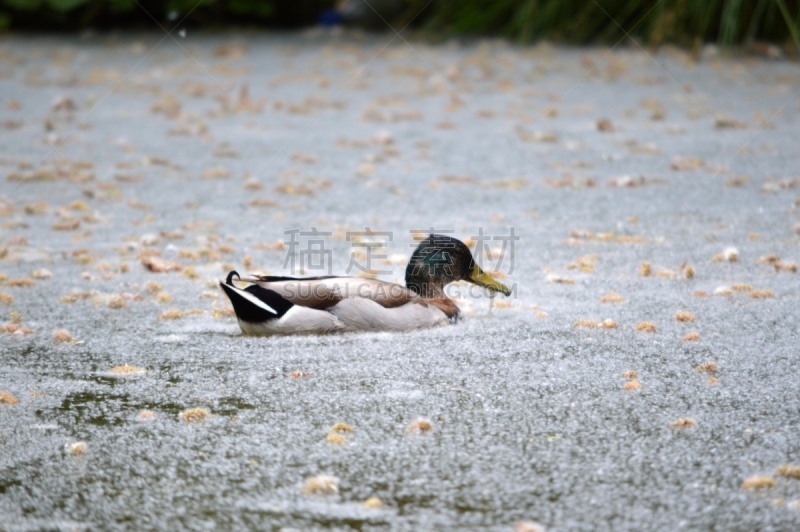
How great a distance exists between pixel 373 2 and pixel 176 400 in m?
12.1

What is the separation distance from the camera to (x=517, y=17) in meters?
13.7

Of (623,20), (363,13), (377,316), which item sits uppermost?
(363,13)

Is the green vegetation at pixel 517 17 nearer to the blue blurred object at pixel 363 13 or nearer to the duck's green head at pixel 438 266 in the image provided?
the blue blurred object at pixel 363 13

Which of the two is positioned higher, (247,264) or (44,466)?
(247,264)

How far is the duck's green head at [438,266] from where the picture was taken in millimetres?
5047

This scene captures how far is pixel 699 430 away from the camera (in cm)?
353

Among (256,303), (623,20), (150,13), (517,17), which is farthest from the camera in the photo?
(150,13)

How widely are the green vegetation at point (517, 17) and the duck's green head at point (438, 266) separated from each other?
25.4 ft

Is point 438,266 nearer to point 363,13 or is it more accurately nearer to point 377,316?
point 377,316

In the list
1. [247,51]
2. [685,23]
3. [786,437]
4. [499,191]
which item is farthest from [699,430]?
[247,51]

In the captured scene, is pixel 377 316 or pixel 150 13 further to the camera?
pixel 150 13

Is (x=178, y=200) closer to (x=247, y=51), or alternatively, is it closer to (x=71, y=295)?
(x=71, y=295)

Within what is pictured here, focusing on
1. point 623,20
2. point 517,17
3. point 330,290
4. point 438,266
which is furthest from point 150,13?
point 330,290

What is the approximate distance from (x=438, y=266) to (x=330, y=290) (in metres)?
0.65
